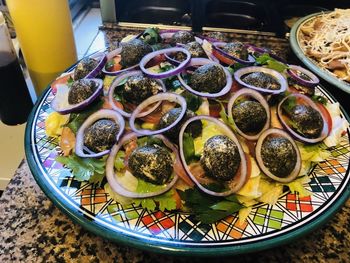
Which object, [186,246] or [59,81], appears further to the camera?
[59,81]

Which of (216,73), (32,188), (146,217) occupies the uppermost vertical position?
Answer: (216,73)

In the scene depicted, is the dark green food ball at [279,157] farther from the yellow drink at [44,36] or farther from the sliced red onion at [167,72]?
the yellow drink at [44,36]

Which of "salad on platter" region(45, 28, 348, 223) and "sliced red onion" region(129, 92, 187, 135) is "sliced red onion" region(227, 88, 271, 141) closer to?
"salad on platter" region(45, 28, 348, 223)

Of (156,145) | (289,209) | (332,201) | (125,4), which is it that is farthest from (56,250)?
(125,4)

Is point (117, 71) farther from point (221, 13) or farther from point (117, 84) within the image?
point (221, 13)

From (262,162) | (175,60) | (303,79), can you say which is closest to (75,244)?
(262,162)

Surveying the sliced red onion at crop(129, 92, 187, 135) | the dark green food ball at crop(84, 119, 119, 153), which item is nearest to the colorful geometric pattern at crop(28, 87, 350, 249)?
the dark green food ball at crop(84, 119, 119, 153)

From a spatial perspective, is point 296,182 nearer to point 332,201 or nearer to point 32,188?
point 332,201
